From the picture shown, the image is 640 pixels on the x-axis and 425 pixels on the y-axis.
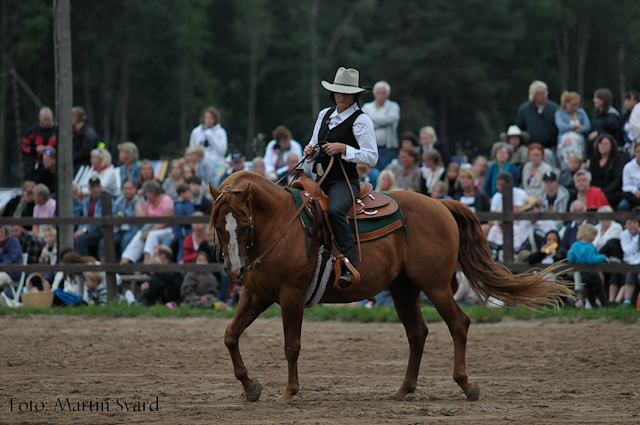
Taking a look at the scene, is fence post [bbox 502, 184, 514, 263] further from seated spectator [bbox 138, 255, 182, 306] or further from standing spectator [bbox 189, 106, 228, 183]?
standing spectator [bbox 189, 106, 228, 183]

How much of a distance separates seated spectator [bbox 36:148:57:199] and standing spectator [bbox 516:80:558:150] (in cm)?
850

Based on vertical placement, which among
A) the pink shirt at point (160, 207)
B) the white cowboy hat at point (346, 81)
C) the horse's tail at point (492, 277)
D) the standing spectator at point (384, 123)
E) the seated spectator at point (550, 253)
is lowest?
the seated spectator at point (550, 253)

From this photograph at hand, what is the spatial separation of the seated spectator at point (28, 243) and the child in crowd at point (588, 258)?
832 centimetres

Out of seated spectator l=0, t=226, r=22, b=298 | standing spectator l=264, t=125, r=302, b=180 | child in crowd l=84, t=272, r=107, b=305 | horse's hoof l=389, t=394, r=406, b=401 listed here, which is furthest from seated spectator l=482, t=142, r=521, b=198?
seated spectator l=0, t=226, r=22, b=298

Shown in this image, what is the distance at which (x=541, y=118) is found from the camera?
1403 centimetres

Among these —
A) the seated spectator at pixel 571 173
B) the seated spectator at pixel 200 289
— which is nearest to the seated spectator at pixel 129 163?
the seated spectator at pixel 200 289

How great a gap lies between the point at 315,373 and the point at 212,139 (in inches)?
316

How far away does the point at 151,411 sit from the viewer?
607 centimetres

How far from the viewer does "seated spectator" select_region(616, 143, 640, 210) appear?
11328 mm

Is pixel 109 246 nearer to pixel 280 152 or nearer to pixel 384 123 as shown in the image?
pixel 280 152

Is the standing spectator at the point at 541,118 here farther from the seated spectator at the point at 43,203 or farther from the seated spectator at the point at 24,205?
the seated spectator at the point at 24,205

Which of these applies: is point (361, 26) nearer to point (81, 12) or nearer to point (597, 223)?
point (81, 12)

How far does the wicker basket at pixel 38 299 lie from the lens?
1205 cm

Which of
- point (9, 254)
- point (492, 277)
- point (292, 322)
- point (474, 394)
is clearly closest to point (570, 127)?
point (492, 277)
